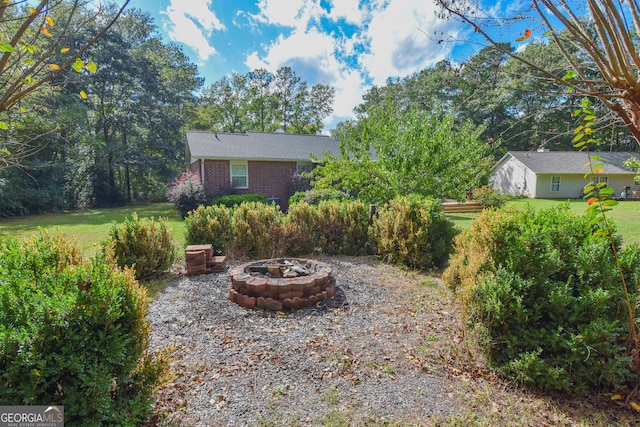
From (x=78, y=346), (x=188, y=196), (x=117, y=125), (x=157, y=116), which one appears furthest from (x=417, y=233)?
(x=117, y=125)

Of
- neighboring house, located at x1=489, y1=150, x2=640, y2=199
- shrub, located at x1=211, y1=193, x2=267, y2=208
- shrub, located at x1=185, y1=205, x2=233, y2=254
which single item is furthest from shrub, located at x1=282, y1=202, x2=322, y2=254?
neighboring house, located at x1=489, y1=150, x2=640, y2=199

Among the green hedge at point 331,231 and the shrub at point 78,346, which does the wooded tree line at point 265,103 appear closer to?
the green hedge at point 331,231

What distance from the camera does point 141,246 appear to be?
5.22m

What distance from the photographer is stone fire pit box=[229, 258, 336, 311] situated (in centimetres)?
406

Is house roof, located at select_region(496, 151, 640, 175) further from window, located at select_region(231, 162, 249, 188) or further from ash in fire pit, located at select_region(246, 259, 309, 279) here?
ash in fire pit, located at select_region(246, 259, 309, 279)

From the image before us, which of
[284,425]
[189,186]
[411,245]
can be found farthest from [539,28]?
[189,186]

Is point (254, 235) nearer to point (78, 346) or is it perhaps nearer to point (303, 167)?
point (78, 346)

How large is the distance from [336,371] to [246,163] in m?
14.5

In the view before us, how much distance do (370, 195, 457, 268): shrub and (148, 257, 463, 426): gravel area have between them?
1360 mm

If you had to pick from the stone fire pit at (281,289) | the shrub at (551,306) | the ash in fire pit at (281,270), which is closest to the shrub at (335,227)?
the ash in fire pit at (281,270)

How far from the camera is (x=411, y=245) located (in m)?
5.91

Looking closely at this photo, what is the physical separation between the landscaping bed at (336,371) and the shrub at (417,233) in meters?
1.60

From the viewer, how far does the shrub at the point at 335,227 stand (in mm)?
7023

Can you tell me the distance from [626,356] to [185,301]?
4.70 m
